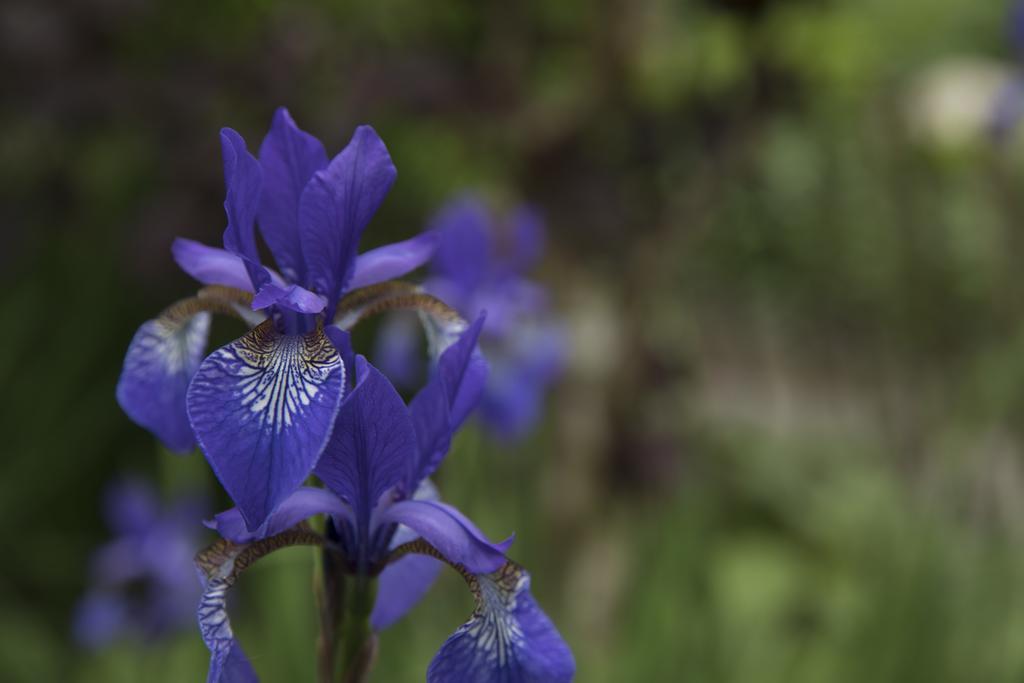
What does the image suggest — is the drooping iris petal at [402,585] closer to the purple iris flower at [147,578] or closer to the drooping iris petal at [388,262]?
the drooping iris petal at [388,262]

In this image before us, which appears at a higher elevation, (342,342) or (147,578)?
(342,342)

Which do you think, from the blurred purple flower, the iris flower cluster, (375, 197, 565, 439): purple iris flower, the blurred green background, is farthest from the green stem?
the blurred purple flower

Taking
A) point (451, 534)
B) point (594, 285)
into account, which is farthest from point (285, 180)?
point (594, 285)

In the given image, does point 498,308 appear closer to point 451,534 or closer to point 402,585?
point 402,585

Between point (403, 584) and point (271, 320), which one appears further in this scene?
point (403, 584)

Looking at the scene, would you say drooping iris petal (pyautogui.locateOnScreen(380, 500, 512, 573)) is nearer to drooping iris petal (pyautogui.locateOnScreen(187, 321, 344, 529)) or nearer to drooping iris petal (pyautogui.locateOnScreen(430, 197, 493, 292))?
drooping iris petal (pyautogui.locateOnScreen(187, 321, 344, 529))

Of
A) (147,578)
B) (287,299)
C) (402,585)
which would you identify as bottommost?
(147,578)

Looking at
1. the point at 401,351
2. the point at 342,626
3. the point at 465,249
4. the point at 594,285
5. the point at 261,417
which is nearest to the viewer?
the point at 261,417
